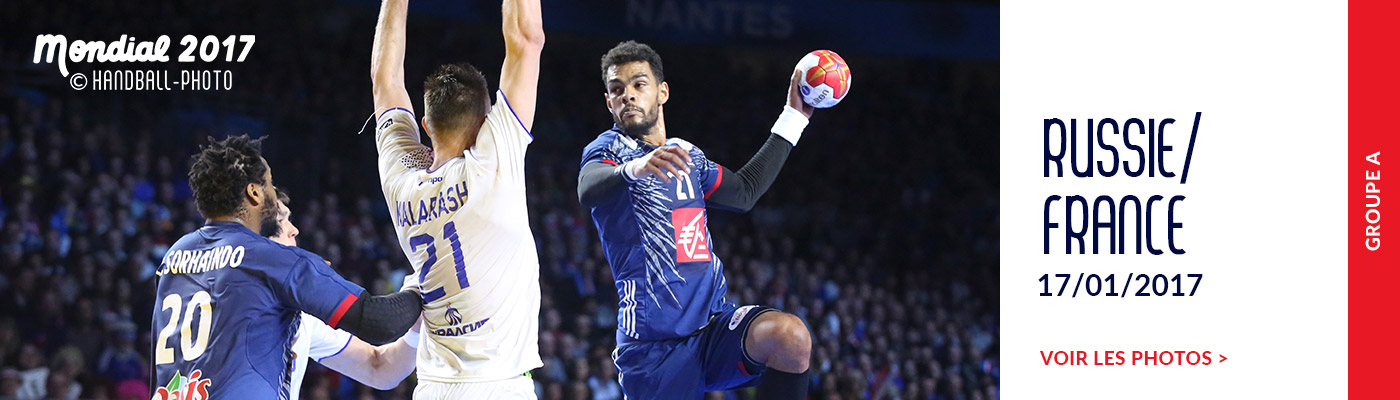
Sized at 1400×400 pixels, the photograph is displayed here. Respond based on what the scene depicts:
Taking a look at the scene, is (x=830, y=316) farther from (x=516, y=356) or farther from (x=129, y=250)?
(x=516, y=356)

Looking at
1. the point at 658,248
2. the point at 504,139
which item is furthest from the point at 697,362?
the point at 504,139

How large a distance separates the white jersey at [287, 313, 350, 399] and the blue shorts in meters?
1.22

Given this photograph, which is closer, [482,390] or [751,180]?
[482,390]

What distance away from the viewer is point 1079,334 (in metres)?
8.98

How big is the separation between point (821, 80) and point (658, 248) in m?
1.16

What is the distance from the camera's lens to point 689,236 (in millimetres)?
4980

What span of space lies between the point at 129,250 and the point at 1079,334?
26.6 ft

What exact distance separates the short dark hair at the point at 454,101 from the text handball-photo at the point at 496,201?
13mm

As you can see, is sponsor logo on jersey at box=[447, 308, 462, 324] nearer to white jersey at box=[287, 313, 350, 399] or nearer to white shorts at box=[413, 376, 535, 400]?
white shorts at box=[413, 376, 535, 400]

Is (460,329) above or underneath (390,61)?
underneath

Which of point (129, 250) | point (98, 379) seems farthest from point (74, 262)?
point (98, 379)

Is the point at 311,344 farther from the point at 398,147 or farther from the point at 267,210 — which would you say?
the point at 398,147

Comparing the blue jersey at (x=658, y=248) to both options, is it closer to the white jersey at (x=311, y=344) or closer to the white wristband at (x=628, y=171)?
the white wristband at (x=628, y=171)

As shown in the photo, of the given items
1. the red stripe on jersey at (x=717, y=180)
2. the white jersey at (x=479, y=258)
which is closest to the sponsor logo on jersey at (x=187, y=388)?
the white jersey at (x=479, y=258)
